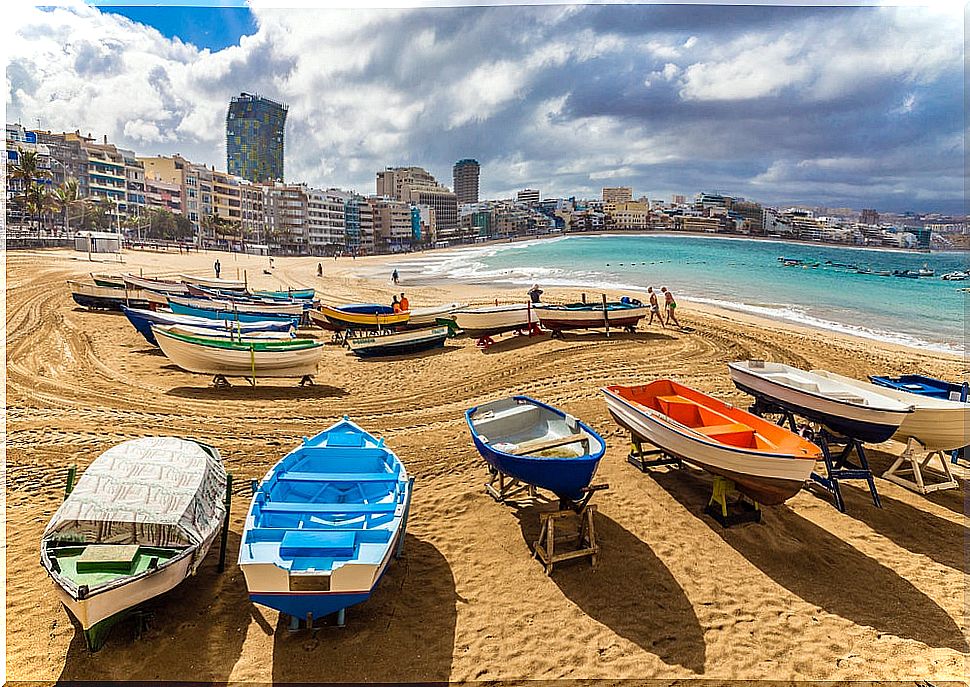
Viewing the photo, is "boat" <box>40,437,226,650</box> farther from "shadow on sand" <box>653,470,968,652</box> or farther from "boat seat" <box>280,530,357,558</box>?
"shadow on sand" <box>653,470,968,652</box>

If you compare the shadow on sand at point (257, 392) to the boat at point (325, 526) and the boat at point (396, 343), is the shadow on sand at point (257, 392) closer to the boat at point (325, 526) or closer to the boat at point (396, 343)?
the boat at point (396, 343)

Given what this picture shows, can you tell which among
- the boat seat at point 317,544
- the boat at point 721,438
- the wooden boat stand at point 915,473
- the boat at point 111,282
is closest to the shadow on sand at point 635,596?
the boat at point 721,438

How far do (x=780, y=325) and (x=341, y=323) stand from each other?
47.3ft

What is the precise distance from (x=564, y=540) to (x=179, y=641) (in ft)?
9.80

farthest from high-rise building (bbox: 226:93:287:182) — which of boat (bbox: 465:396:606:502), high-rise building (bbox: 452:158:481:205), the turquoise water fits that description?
boat (bbox: 465:396:606:502)

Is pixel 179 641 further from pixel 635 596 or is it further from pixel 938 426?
pixel 938 426

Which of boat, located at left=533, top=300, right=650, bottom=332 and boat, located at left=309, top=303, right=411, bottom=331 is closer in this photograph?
boat, located at left=533, top=300, right=650, bottom=332

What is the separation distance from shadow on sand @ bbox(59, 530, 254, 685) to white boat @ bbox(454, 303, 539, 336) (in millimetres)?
9667

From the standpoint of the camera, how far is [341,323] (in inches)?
578

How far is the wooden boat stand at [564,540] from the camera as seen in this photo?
448 centimetres

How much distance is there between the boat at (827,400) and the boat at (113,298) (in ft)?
53.9

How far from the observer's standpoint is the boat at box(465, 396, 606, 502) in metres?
4.66

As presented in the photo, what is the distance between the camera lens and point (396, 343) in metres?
12.7

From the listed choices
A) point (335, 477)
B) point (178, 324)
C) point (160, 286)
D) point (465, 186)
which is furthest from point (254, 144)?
point (335, 477)
